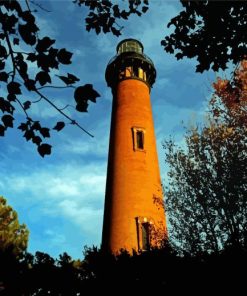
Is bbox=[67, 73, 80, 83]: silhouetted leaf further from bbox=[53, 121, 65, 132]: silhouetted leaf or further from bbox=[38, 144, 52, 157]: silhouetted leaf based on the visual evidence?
bbox=[38, 144, 52, 157]: silhouetted leaf

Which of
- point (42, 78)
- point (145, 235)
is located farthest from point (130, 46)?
point (42, 78)

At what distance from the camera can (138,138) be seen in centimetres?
1973

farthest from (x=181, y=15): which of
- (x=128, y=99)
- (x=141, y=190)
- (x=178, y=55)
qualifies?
(x=128, y=99)

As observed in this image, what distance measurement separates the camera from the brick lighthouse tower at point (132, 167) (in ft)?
54.3

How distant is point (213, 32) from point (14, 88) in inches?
178

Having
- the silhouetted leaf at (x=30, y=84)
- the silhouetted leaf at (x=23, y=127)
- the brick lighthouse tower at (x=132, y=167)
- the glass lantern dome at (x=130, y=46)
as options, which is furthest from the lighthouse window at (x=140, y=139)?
the silhouetted leaf at (x=30, y=84)

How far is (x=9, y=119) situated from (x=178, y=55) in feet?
14.7

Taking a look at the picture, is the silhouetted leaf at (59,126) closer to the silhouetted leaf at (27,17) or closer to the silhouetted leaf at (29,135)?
the silhouetted leaf at (29,135)

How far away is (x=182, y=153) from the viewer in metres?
14.3

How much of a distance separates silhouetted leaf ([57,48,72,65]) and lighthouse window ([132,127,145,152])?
48.5ft

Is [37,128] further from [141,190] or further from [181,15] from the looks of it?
[141,190]

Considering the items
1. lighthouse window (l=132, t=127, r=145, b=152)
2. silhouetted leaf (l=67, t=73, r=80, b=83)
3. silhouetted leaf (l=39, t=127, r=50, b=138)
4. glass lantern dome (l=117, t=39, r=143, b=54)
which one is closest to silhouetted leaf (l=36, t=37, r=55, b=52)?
silhouetted leaf (l=67, t=73, r=80, b=83)

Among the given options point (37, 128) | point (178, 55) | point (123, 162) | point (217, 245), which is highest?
point (123, 162)

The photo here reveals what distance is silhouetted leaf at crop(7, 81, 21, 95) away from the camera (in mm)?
4531
